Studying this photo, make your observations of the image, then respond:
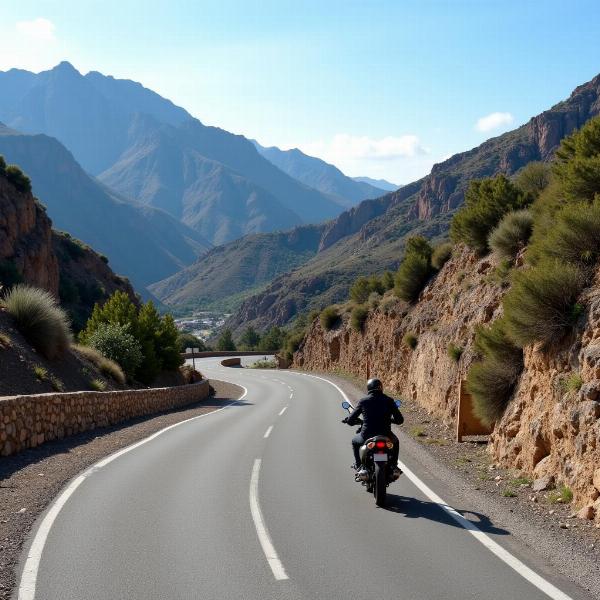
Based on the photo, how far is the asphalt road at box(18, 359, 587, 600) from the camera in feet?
19.4

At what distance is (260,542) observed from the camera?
23.9 feet

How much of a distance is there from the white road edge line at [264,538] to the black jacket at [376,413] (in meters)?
1.84

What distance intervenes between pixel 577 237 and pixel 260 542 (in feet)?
25.6

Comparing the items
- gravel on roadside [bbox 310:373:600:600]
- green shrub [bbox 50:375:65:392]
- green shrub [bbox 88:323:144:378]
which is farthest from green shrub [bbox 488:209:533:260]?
green shrub [bbox 88:323:144:378]

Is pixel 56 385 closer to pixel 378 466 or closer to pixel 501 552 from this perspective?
pixel 378 466

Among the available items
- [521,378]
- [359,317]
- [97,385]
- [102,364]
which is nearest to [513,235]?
[521,378]

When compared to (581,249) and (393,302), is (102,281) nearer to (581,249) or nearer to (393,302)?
(393,302)

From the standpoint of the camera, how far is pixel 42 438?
45.9ft

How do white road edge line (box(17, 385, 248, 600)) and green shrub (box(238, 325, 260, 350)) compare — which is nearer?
white road edge line (box(17, 385, 248, 600))

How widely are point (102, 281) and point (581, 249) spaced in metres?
62.5

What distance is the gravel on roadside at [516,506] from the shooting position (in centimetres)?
669

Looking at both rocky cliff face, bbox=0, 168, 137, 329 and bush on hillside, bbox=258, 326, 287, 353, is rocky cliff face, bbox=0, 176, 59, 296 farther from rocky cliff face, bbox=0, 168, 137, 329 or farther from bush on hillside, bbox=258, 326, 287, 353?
bush on hillside, bbox=258, 326, 287, 353

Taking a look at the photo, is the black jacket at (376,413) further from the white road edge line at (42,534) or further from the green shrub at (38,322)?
the green shrub at (38,322)

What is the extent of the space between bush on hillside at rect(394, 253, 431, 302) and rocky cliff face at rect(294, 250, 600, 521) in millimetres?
835
